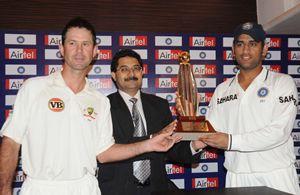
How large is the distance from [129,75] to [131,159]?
2.03 ft

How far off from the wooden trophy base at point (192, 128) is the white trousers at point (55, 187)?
24.0 inches

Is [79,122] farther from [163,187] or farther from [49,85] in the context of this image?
[163,187]

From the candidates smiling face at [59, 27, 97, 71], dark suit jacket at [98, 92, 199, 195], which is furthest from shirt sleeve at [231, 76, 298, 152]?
smiling face at [59, 27, 97, 71]

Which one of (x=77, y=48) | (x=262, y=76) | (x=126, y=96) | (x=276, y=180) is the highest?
(x=77, y=48)

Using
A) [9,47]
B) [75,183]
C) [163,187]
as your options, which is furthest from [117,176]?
[9,47]

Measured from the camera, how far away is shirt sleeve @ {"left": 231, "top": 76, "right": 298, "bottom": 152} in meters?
2.21

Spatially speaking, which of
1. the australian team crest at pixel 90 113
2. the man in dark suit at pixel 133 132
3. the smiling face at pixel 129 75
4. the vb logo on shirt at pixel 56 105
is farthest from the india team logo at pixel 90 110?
the smiling face at pixel 129 75

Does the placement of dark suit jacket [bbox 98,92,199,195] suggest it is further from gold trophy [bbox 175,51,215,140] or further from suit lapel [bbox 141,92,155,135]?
gold trophy [bbox 175,51,215,140]

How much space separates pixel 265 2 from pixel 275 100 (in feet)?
6.08

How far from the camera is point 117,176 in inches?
95.5

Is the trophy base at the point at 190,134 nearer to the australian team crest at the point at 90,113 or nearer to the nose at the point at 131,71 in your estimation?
the australian team crest at the point at 90,113

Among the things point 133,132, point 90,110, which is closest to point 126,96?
point 133,132

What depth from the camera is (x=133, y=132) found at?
2514mm

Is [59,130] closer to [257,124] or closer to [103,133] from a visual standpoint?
[103,133]
